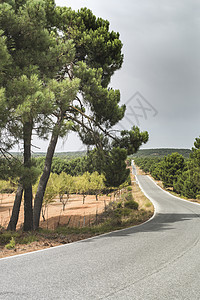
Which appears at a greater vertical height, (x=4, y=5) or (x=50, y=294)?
(x=4, y=5)

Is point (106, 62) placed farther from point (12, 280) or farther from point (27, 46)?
point (12, 280)

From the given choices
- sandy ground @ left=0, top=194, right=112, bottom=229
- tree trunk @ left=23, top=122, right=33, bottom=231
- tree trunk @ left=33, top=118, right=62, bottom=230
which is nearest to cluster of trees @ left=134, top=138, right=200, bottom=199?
sandy ground @ left=0, top=194, right=112, bottom=229

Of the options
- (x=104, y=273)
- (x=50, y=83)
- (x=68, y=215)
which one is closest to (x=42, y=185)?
(x=50, y=83)

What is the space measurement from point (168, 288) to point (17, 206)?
8.11 m

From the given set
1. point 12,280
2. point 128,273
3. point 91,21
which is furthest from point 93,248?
point 91,21

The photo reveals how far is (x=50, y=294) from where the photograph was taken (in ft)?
10.0

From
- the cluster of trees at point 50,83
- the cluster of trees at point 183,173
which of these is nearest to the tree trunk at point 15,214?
the cluster of trees at point 50,83

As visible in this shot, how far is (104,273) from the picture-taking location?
389 cm

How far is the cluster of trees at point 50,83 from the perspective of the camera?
703 cm

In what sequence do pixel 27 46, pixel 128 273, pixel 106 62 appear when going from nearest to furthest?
pixel 128 273
pixel 27 46
pixel 106 62

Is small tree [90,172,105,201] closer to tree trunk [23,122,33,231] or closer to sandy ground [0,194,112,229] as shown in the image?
sandy ground [0,194,112,229]

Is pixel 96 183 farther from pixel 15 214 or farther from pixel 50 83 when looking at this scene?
pixel 50 83

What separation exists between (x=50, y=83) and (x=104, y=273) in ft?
23.3

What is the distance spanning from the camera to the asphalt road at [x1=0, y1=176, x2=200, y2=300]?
3109 millimetres
